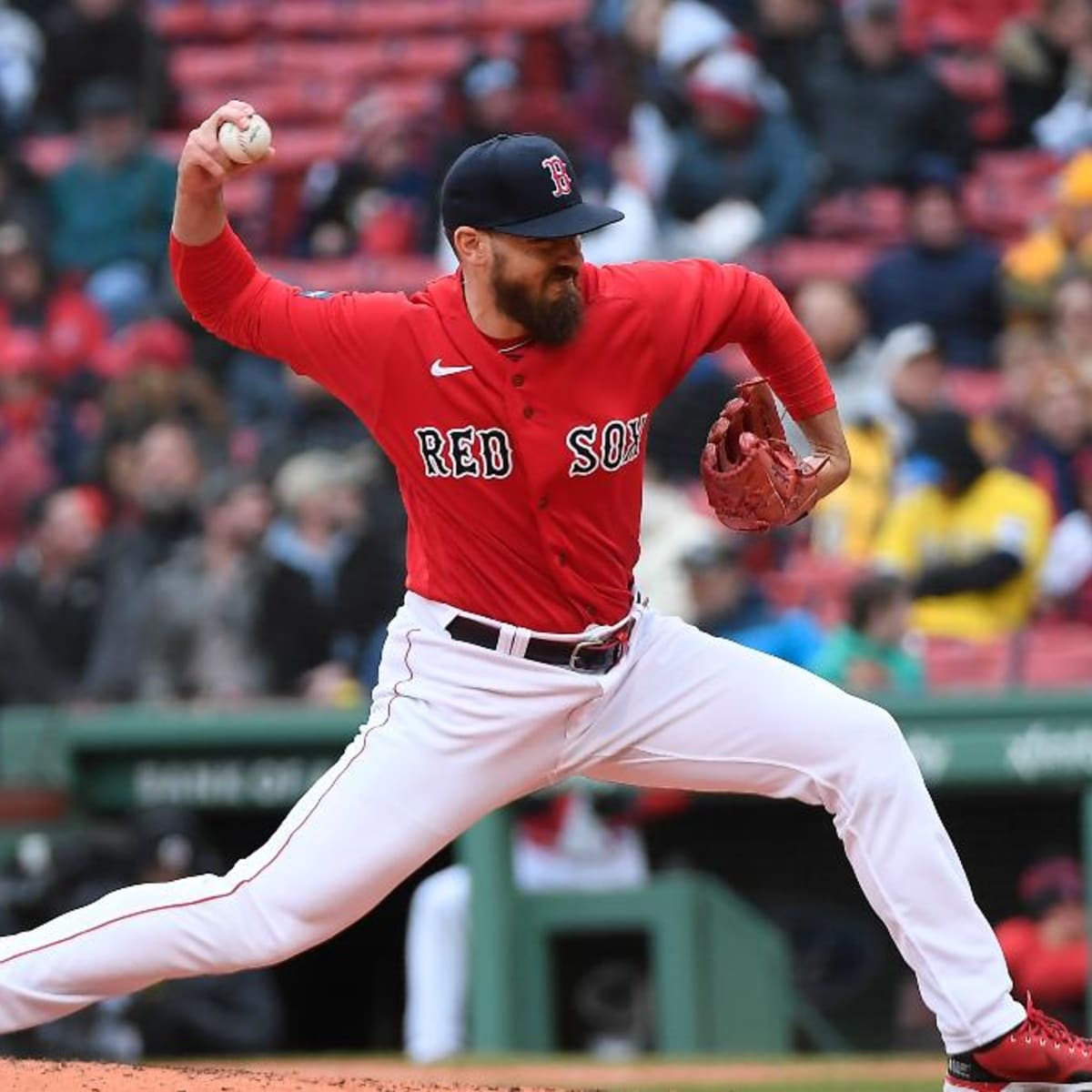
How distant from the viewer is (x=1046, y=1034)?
3.77m

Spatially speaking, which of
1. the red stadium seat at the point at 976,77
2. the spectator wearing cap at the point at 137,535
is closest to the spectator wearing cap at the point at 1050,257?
the red stadium seat at the point at 976,77

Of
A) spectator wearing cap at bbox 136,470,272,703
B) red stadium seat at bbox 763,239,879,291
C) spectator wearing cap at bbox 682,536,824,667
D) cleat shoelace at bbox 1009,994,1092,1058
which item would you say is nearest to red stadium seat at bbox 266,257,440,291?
red stadium seat at bbox 763,239,879,291

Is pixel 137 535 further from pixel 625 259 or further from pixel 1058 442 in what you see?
pixel 1058 442

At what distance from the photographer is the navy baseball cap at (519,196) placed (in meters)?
3.62

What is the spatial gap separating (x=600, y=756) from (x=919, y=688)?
127 inches

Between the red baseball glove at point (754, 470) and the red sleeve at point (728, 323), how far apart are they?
0.09 m

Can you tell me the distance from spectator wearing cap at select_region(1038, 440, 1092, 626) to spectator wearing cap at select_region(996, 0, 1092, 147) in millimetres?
2917

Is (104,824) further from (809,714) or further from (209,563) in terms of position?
(809,714)

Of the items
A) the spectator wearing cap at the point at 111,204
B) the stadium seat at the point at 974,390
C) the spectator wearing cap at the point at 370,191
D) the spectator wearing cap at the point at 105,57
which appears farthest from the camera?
the spectator wearing cap at the point at 105,57

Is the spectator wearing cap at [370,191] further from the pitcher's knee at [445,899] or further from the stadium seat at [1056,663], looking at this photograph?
the stadium seat at [1056,663]

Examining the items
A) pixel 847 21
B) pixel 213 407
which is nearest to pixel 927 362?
pixel 847 21

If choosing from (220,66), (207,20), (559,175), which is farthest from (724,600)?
(207,20)

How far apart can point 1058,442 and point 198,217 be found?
15.1 ft

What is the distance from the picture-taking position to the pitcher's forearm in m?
3.67
